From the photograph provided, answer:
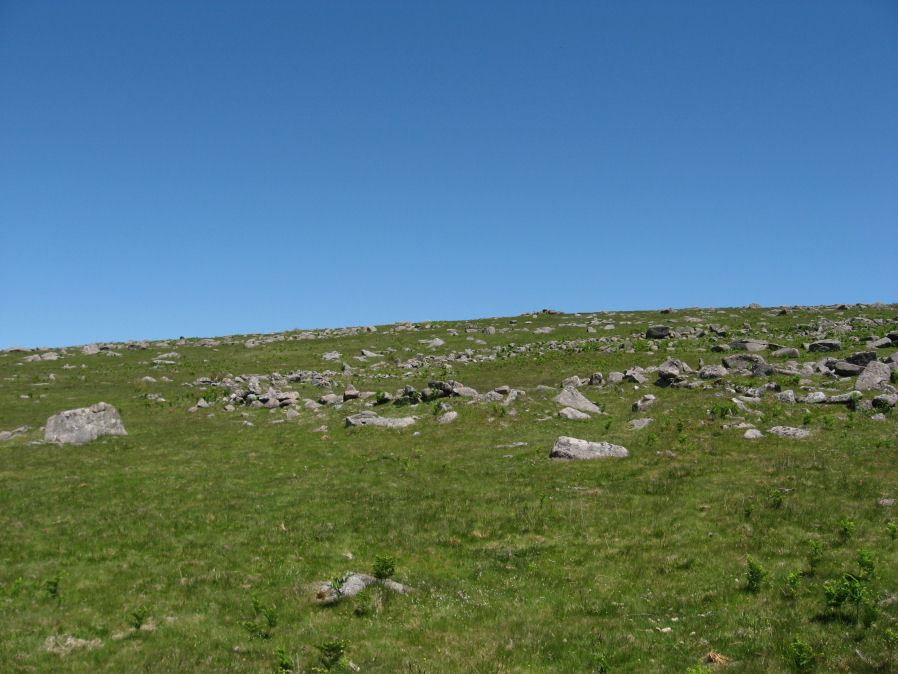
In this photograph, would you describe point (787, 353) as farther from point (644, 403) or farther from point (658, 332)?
point (658, 332)

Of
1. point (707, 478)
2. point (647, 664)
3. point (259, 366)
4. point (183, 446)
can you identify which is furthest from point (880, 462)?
point (259, 366)

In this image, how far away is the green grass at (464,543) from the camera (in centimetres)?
1480

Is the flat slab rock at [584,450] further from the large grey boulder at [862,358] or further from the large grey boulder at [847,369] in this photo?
the large grey boulder at [862,358]

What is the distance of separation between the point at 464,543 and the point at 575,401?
22.1m

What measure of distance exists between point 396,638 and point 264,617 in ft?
12.7

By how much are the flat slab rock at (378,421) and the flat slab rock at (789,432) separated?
71.6 ft

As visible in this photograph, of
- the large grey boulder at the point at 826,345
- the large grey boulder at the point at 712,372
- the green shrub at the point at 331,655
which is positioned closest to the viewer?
the green shrub at the point at 331,655

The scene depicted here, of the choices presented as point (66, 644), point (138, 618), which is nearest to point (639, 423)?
point (138, 618)

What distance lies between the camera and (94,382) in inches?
2564

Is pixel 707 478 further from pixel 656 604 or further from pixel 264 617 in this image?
pixel 264 617

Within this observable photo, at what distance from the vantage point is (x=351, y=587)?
18422 mm

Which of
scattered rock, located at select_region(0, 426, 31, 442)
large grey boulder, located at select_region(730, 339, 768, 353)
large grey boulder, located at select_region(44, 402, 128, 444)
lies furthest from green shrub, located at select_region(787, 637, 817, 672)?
scattered rock, located at select_region(0, 426, 31, 442)

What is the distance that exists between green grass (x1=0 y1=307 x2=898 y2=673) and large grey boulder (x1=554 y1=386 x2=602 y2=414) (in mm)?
1791

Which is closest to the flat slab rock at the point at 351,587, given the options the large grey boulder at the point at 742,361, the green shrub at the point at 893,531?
the green shrub at the point at 893,531
